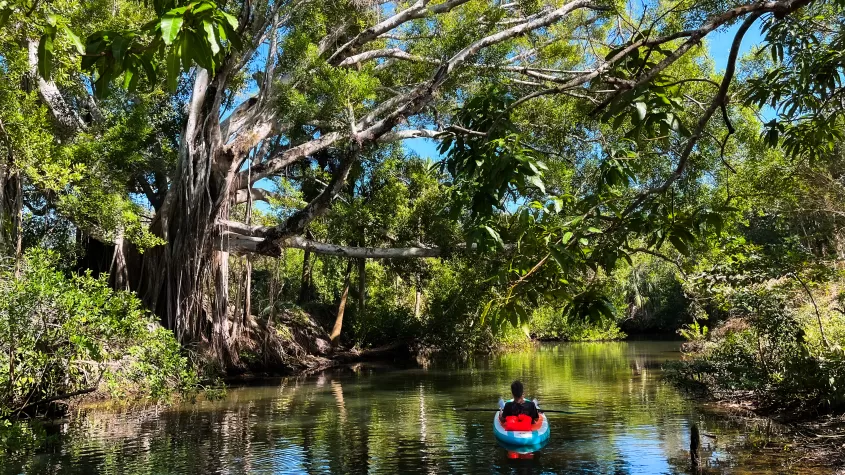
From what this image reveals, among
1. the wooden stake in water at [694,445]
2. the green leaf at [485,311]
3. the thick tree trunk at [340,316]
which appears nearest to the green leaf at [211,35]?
the green leaf at [485,311]

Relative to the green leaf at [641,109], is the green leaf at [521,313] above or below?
below

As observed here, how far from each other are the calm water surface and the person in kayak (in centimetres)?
38

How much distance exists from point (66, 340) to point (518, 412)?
244 inches

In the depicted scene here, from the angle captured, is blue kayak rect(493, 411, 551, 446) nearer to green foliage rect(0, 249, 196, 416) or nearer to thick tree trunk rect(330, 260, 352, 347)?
green foliage rect(0, 249, 196, 416)

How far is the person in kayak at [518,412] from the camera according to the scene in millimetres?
8523

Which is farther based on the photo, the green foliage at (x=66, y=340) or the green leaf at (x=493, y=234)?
the green foliage at (x=66, y=340)

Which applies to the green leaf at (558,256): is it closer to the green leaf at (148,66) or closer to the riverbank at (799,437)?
the green leaf at (148,66)

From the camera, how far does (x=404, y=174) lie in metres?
20.6

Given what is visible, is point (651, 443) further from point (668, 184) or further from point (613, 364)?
point (613, 364)

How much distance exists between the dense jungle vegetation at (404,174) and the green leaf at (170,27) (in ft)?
0.05

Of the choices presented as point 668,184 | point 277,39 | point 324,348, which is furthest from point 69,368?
point 324,348

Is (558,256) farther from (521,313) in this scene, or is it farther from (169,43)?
(169,43)

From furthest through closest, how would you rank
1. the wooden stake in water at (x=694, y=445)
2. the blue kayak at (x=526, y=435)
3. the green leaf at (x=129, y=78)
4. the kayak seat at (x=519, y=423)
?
the kayak seat at (x=519, y=423)
the blue kayak at (x=526, y=435)
the wooden stake in water at (x=694, y=445)
the green leaf at (x=129, y=78)

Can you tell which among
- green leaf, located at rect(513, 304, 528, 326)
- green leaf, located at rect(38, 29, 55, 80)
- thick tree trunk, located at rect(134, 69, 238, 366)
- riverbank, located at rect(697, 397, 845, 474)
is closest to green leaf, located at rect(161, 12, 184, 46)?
green leaf, located at rect(38, 29, 55, 80)
